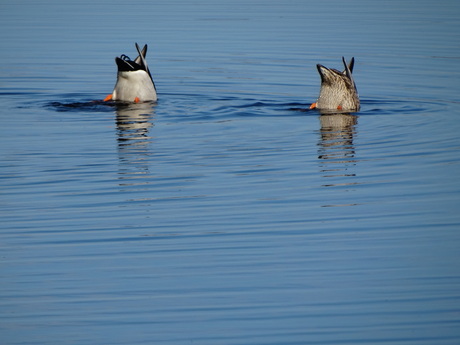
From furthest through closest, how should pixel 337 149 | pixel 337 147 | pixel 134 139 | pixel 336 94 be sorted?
pixel 336 94, pixel 134 139, pixel 337 147, pixel 337 149

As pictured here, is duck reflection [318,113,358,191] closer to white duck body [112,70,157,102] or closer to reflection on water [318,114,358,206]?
reflection on water [318,114,358,206]

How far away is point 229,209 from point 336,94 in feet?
19.9

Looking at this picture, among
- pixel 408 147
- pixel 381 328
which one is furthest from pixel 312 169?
pixel 381 328

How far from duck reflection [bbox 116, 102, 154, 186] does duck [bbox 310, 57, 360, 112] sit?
256cm

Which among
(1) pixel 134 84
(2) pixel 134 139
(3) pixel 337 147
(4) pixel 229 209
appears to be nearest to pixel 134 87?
(1) pixel 134 84

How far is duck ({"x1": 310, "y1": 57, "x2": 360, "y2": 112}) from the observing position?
14414 millimetres

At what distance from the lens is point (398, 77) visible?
18.3 meters

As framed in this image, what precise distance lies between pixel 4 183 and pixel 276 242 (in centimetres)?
320

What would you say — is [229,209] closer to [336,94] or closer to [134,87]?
[336,94]

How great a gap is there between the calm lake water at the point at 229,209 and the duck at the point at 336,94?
23 cm

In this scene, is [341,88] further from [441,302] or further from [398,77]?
[441,302]

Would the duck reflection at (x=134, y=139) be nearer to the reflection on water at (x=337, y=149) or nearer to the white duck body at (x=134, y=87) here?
the white duck body at (x=134, y=87)

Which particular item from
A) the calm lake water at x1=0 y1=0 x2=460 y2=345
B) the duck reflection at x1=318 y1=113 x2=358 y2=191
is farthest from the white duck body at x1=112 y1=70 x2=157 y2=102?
the duck reflection at x1=318 y1=113 x2=358 y2=191

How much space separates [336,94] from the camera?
1448cm
